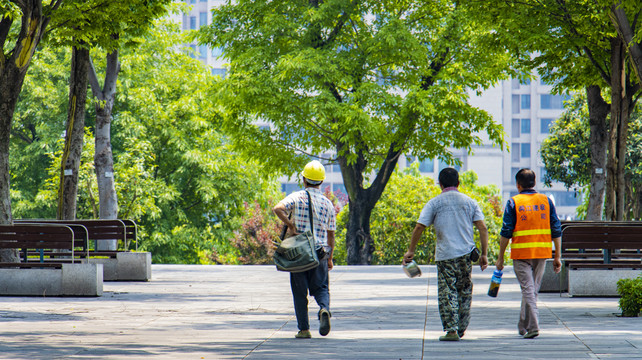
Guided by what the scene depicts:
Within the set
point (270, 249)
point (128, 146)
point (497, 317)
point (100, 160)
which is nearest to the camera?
point (497, 317)

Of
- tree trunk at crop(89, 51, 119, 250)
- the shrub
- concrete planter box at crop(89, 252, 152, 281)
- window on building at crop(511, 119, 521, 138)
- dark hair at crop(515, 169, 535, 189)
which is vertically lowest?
the shrub

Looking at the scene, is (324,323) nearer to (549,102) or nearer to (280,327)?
(280,327)

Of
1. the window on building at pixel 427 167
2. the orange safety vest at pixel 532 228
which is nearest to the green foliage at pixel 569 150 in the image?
the orange safety vest at pixel 532 228

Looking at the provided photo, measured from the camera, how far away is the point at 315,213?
331 inches

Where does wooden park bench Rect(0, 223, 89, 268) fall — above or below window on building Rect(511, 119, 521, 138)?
below

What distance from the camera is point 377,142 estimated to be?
88.8 ft

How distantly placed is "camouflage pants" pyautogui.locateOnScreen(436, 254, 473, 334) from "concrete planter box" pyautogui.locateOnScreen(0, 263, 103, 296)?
6.31 m

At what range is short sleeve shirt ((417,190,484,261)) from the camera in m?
8.35

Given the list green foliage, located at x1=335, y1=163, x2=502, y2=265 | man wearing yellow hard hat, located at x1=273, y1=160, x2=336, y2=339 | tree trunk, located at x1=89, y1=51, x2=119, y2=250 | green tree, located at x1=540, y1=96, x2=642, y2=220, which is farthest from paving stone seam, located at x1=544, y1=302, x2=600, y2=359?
green tree, located at x1=540, y1=96, x2=642, y2=220

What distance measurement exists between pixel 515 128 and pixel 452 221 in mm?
95397

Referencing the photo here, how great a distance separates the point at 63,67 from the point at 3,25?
24.5 meters

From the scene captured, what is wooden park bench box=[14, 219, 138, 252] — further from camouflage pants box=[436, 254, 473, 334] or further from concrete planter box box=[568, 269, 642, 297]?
camouflage pants box=[436, 254, 473, 334]

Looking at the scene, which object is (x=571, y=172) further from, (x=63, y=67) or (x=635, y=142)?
(x=63, y=67)

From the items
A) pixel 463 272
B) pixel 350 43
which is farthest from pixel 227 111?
pixel 463 272
